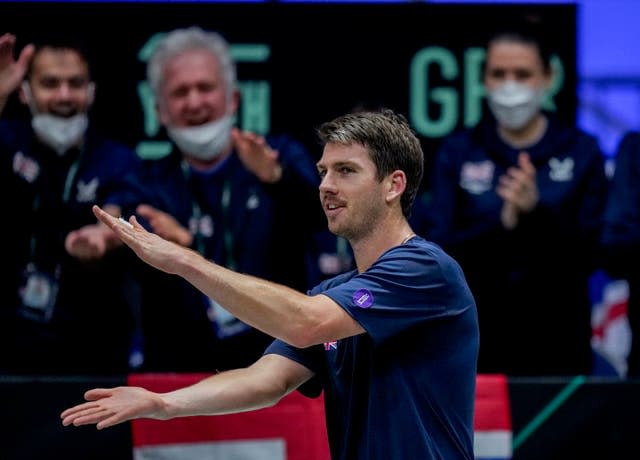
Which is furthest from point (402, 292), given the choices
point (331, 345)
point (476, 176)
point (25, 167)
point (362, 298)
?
point (25, 167)

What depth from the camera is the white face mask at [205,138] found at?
6883mm

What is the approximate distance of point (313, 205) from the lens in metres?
6.48

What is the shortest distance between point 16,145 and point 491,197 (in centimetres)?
285

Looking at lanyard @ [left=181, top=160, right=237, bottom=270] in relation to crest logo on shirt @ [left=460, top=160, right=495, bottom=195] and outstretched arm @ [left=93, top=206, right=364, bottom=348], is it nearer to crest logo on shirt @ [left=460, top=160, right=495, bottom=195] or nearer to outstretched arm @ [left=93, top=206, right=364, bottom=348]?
crest logo on shirt @ [left=460, top=160, right=495, bottom=195]

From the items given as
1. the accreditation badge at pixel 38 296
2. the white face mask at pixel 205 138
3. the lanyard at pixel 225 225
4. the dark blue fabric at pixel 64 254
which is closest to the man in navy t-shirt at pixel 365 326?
the lanyard at pixel 225 225

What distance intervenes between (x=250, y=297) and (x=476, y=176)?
334 cm

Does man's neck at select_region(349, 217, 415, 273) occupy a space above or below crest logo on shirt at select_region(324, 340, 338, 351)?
above

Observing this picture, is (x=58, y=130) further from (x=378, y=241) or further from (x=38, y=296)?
(x=378, y=241)

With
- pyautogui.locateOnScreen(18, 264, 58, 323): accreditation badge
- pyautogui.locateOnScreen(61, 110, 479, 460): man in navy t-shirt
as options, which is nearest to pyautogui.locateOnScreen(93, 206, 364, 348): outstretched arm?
pyautogui.locateOnScreen(61, 110, 479, 460): man in navy t-shirt

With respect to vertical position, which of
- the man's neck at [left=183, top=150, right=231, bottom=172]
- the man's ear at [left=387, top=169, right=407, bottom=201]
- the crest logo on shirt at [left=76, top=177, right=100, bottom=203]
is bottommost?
the man's ear at [left=387, top=169, right=407, bottom=201]

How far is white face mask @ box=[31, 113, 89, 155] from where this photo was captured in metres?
6.89

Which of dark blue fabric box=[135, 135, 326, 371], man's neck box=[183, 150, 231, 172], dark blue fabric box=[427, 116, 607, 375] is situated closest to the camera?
dark blue fabric box=[135, 135, 326, 371]

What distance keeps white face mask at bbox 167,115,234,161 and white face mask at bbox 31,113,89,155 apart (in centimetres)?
60

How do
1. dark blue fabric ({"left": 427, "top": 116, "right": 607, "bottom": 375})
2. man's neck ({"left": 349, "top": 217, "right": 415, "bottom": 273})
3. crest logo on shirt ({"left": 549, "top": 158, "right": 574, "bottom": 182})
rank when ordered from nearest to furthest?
man's neck ({"left": 349, "top": 217, "right": 415, "bottom": 273}), dark blue fabric ({"left": 427, "top": 116, "right": 607, "bottom": 375}), crest logo on shirt ({"left": 549, "top": 158, "right": 574, "bottom": 182})
